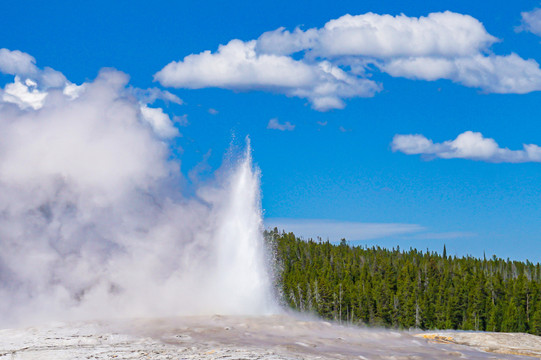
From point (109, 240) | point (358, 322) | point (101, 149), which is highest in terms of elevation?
point (101, 149)

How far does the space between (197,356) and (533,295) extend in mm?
84338

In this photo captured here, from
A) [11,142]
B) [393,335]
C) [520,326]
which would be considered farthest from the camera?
[520,326]

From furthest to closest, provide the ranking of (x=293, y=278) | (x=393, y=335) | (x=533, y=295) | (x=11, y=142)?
(x=293, y=278) → (x=533, y=295) → (x=11, y=142) → (x=393, y=335)

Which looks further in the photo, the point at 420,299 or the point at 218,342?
the point at 420,299

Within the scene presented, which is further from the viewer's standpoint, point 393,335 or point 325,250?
point 325,250

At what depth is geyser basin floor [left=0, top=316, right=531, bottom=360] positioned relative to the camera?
2720 centimetres

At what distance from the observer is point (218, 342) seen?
29.5m

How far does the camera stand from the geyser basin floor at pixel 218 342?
27.2 meters

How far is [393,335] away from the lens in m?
34.9

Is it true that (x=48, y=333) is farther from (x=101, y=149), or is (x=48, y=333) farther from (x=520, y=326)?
(x=520, y=326)

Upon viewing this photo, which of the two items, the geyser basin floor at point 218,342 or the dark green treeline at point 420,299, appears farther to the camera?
the dark green treeline at point 420,299

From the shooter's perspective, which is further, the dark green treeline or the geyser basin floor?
the dark green treeline

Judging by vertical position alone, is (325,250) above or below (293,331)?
above

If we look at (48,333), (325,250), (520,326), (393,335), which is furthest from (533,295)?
(48,333)
